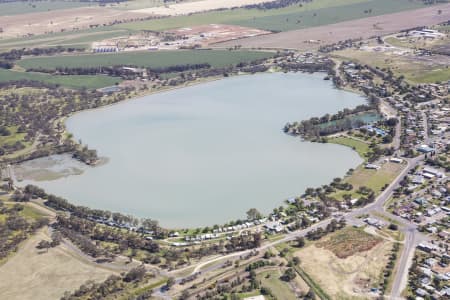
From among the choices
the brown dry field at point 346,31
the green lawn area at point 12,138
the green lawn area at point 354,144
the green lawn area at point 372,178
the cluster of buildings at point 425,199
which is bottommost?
the cluster of buildings at point 425,199

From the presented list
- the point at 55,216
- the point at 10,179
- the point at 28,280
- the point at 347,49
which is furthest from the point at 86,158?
the point at 347,49

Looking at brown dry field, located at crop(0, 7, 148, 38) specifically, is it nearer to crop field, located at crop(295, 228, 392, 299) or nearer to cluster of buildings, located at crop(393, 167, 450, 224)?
cluster of buildings, located at crop(393, 167, 450, 224)

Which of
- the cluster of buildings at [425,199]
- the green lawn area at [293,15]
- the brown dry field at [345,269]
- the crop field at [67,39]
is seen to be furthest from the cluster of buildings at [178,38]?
the brown dry field at [345,269]

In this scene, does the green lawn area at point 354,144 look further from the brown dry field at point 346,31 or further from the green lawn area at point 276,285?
the brown dry field at point 346,31

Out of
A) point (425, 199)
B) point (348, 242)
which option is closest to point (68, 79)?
point (348, 242)

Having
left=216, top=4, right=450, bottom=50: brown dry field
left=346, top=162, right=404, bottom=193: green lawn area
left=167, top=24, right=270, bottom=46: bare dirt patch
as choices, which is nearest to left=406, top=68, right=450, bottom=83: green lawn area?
left=216, top=4, right=450, bottom=50: brown dry field

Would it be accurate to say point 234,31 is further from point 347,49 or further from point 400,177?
point 400,177

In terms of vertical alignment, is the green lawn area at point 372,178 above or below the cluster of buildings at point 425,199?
above
